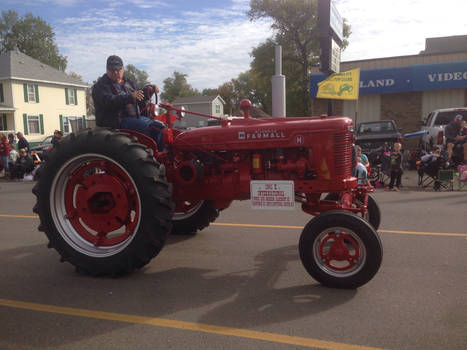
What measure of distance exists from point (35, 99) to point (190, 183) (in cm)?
3278

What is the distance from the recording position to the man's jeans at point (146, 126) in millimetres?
4488

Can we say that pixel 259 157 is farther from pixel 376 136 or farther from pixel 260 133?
pixel 376 136

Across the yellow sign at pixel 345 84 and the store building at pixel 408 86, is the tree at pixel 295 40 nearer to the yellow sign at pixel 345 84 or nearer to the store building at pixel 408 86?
the store building at pixel 408 86

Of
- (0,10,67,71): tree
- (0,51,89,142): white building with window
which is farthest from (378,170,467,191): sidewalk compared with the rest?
(0,10,67,71): tree

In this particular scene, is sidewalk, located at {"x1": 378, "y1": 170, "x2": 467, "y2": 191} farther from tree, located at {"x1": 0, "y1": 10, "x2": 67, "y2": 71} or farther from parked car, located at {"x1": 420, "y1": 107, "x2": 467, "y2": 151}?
tree, located at {"x1": 0, "y1": 10, "x2": 67, "y2": 71}

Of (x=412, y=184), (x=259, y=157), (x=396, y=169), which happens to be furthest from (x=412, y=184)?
(x=259, y=157)

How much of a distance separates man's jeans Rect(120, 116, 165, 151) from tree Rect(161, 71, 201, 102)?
277ft

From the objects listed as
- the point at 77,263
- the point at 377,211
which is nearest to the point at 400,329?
the point at 377,211

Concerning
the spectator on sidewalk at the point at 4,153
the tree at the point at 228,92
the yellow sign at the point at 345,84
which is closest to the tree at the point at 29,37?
the tree at the point at 228,92

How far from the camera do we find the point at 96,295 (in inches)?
143

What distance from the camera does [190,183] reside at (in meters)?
4.30

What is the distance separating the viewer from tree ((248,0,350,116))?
32.0 metres

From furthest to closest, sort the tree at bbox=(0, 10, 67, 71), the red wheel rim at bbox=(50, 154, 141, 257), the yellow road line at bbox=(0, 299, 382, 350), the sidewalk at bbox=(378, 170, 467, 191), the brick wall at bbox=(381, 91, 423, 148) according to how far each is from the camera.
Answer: the tree at bbox=(0, 10, 67, 71), the brick wall at bbox=(381, 91, 423, 148), the sidewalk at bbox=(378, 170, 467, 191), the red wheel rim at bbox=(50, 154, 141, 257), the yellow road line at bbox=(0, 299, 382, 350)

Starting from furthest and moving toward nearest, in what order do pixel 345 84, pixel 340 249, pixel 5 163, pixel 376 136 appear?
pixel 5 163 → pixel 376 136 → pixel 345 84 → pixel 340 249
